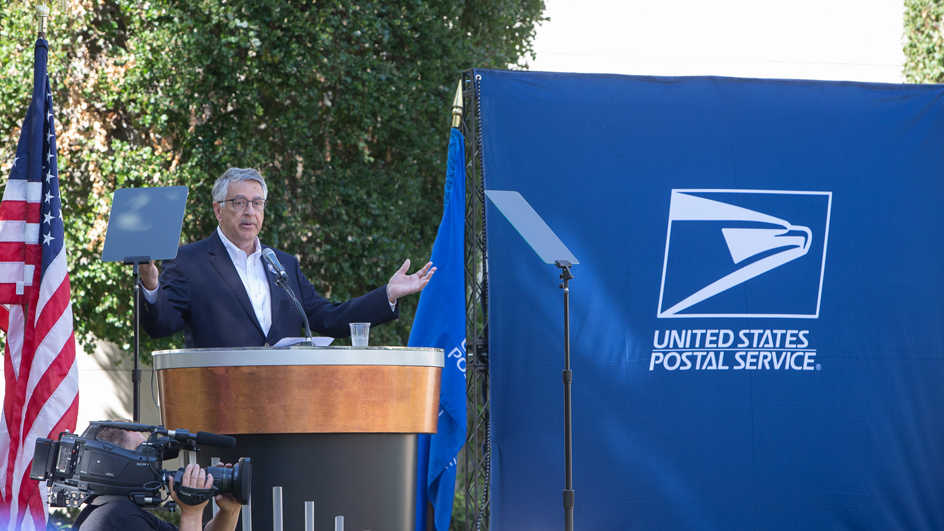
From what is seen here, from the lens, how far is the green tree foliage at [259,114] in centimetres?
546

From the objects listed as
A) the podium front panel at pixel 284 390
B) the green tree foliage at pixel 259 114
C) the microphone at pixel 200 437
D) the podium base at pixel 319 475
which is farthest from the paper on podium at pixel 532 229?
the green tree foliage at pixel 259 114

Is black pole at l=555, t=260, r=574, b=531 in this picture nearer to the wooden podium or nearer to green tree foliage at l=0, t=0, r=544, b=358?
the wooden podium

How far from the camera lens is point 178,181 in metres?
5.53

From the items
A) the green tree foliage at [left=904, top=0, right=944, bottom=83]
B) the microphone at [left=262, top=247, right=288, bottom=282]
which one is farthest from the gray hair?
the green tree foliage at [left=904, top=0, right=944, bottom=83]

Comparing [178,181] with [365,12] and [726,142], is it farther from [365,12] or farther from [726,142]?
[726,142]

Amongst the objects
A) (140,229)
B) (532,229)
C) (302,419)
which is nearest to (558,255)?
(532,229)

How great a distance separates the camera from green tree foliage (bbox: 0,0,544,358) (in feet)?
17.9

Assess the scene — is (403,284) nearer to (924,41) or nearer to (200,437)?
(200,437)

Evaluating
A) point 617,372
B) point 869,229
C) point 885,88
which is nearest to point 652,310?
point 617,372

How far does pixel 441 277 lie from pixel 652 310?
0.95 metres

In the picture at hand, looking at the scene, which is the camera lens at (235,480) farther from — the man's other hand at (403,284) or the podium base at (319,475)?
the man's other hand at (403,284)

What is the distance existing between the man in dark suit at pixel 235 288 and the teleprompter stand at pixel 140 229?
0.07 m

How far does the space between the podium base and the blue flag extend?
1221mm

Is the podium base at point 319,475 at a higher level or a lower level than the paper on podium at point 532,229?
lower
